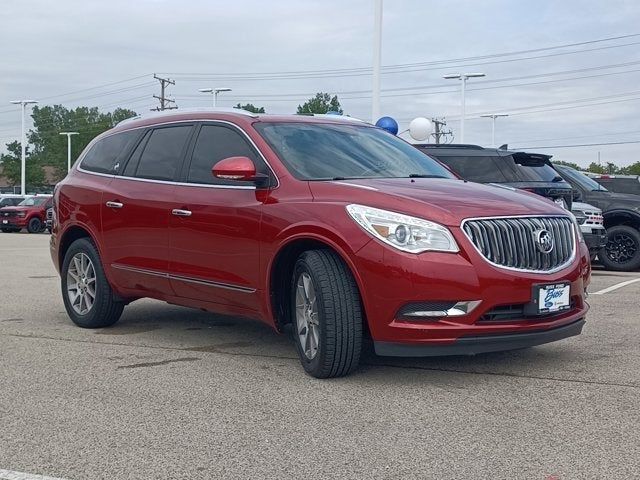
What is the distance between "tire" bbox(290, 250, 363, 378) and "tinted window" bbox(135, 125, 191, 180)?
171 cm

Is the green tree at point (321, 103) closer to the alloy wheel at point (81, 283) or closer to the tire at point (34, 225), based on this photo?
the tire at point (34, 225)

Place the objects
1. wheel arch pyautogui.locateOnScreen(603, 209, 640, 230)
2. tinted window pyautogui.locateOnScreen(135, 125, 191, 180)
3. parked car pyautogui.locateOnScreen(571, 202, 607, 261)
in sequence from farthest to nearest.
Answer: wheel arch pyautogui.locateOnScreen(603, 209, 640, 230)
parked car pyautogui.locateOnScreen(571, 202, 607, 261)
tinted window pyautogui.locateOnScreen(135, 125, 191, 180)

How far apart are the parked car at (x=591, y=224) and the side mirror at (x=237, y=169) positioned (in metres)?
7.69

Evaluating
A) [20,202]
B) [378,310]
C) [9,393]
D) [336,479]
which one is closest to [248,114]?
[378,310]

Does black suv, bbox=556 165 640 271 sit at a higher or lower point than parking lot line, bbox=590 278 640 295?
higher

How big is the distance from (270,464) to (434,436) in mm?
855

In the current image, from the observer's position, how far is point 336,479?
3480 mm

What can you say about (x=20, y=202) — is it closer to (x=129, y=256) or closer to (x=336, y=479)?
(x=129, y=256)

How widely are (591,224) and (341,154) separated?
730cm

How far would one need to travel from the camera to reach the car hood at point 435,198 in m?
4.79

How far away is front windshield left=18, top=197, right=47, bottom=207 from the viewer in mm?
34147

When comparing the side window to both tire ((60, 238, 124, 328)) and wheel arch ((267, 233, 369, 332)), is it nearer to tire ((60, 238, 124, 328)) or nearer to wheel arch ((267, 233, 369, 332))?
wheel arch ((267, 233, 369, 332))

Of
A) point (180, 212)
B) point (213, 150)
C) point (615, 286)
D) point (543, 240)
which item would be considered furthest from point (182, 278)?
point (615, 286)

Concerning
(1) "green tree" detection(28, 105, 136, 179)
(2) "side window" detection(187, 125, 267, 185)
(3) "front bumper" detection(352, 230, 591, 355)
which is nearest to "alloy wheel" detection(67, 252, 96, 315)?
(2) "side window" detection(187, 125, 267, 185)
